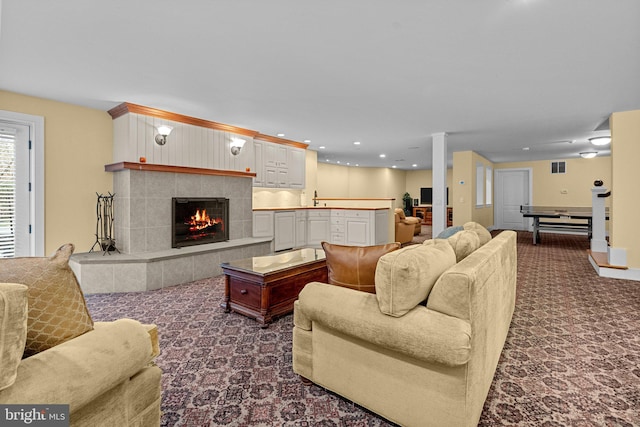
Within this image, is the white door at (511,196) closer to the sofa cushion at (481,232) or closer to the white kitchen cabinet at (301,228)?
the white kitchen cabinet at (301,228)

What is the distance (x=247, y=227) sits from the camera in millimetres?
5922

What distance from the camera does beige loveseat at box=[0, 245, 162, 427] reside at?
873mm

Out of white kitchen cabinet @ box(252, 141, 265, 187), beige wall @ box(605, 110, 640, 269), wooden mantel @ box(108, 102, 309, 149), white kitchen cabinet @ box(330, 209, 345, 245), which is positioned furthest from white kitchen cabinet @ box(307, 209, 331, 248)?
beige wall @ box(605, 110, 640, 269)

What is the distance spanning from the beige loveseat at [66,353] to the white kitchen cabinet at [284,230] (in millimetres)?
5099

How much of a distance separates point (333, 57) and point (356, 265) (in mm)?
2076

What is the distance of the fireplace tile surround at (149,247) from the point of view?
155 inches

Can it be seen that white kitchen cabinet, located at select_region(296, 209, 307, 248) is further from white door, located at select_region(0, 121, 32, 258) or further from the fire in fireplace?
white door, located at select_region(0, 121, 32, 258)

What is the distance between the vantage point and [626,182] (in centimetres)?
460

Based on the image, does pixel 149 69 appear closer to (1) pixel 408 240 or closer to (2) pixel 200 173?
(2) pixel 200 173

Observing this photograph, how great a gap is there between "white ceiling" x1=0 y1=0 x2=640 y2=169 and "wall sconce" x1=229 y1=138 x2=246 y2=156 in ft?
1.99

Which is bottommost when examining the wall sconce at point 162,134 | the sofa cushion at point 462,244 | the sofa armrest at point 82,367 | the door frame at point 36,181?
the sofa armrest at point 82,367

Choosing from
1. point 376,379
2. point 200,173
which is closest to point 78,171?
point 200,173

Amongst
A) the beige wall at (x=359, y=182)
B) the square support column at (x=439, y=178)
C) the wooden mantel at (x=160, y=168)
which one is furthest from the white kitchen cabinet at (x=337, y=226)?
the beige wall at (x=359, y=182)

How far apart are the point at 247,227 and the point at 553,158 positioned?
32.4 feet
